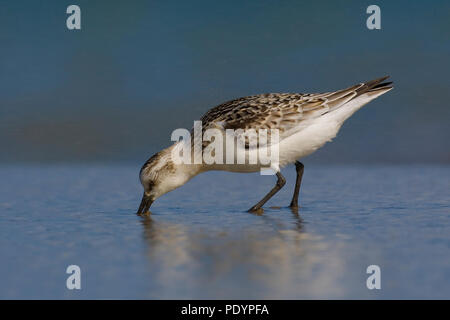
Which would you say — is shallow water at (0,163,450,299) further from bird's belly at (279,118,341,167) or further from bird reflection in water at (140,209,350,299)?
bird's belly at (279,118,341,167)

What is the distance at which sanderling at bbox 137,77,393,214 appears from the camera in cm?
948

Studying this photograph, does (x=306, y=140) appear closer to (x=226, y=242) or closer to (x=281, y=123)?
(x=281, y=123)

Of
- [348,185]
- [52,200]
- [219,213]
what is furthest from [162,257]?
[348,185]

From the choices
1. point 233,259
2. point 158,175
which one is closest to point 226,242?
point 233,259

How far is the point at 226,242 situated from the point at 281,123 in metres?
2.66

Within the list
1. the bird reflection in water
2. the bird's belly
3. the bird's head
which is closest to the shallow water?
the bird reflection in water

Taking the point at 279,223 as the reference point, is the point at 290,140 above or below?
above

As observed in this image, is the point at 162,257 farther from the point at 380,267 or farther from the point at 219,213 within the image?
the point at 219,213

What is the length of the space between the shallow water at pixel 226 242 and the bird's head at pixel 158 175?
14.3 inches

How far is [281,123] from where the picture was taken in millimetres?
9477

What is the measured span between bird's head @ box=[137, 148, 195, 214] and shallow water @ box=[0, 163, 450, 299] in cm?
36

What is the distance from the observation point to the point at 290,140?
9.48 metres

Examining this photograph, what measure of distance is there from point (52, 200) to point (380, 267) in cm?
690

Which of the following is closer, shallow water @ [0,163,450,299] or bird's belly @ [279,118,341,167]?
shallow water @ [0,163,450,299]
